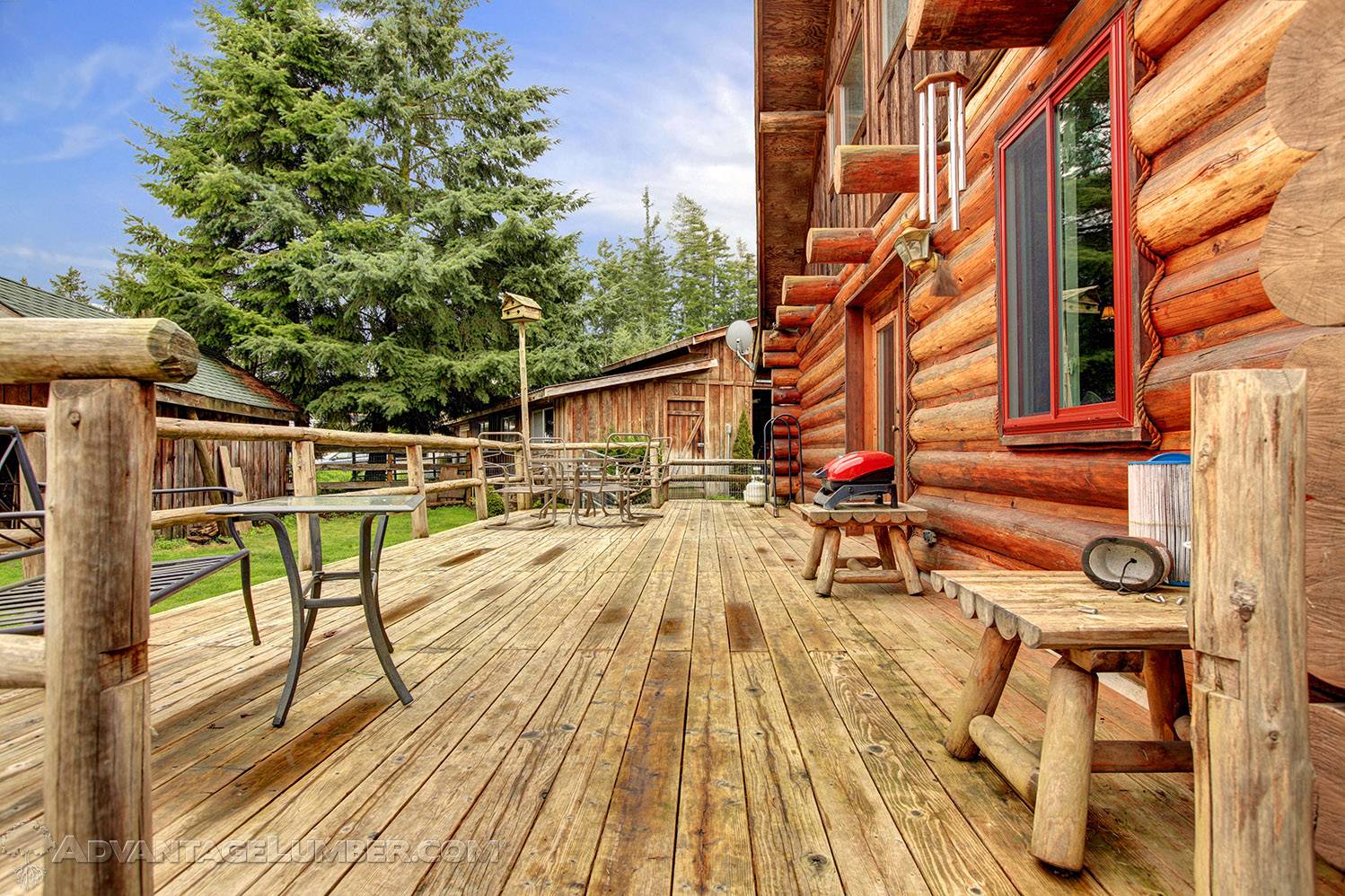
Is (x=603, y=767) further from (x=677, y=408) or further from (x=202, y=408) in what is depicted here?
(x=677, y=408)

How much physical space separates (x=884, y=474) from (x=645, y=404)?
34.2 feet

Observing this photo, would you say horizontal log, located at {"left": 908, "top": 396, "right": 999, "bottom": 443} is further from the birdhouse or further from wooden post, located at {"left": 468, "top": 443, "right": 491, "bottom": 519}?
the birdhouse

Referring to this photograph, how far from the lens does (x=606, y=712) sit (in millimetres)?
1929

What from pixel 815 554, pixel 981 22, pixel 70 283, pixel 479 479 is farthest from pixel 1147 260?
pixel 70 283

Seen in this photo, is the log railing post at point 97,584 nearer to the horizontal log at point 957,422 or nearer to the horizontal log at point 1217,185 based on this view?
the horizontal log at point 1217,185

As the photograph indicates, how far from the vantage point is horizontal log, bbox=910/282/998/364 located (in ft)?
9.77

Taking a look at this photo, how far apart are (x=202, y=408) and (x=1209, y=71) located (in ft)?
36.3

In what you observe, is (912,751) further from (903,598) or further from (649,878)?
(903,598)

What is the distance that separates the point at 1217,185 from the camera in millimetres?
1567

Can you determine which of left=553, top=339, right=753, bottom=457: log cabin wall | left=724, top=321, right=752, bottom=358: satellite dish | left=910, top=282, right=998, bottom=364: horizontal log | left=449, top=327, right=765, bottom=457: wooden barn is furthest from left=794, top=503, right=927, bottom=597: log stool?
left=553, top=339, right=753, bottom=457: log cabin wall

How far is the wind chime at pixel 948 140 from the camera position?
2924 millimetres

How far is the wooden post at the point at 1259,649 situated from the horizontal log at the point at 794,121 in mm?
7498

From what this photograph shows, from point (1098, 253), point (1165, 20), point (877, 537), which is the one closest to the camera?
point (1165, 20)

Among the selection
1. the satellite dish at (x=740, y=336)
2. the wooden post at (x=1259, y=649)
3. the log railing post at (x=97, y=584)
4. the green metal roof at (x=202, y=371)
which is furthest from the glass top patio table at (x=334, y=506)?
the satellite dish at (x=740, y=336)
